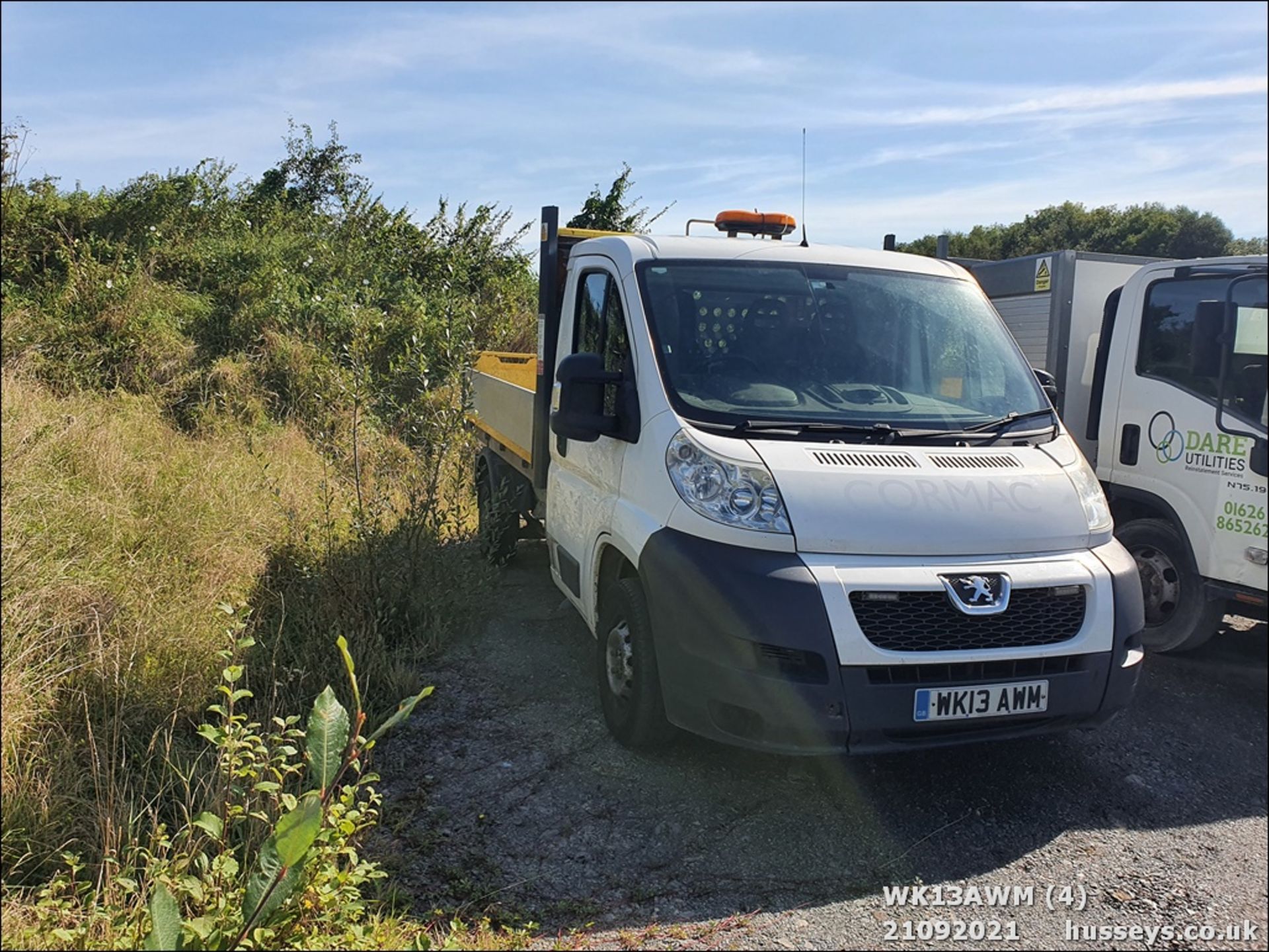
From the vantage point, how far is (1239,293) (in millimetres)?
4969

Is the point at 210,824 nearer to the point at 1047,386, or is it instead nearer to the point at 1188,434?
the point at 1047,386

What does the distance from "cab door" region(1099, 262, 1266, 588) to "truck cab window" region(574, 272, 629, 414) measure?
3011 mm

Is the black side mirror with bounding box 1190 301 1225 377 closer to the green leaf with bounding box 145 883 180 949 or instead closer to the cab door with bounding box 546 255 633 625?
the cab door with bounding box 546 255 633 625

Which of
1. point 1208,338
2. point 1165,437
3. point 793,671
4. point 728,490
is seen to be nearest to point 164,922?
point 793,671

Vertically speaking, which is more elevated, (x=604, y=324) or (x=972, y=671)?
(x=604, y=324)

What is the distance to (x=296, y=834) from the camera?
8.51ft

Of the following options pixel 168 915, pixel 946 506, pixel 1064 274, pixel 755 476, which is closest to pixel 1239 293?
pixel 1064 274

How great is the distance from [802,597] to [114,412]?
6.57 m

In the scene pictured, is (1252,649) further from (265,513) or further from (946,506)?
(265,513)

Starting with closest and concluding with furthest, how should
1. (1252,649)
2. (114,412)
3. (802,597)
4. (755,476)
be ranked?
(1252,649) < (802,597) < (755,476) < (114,412)

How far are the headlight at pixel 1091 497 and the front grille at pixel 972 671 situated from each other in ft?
1.85

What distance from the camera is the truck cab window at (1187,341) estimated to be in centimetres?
486

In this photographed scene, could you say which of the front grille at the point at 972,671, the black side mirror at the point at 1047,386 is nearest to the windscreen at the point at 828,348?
the black side mirror at the point at 1047,386

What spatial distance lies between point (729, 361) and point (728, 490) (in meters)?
0.86
